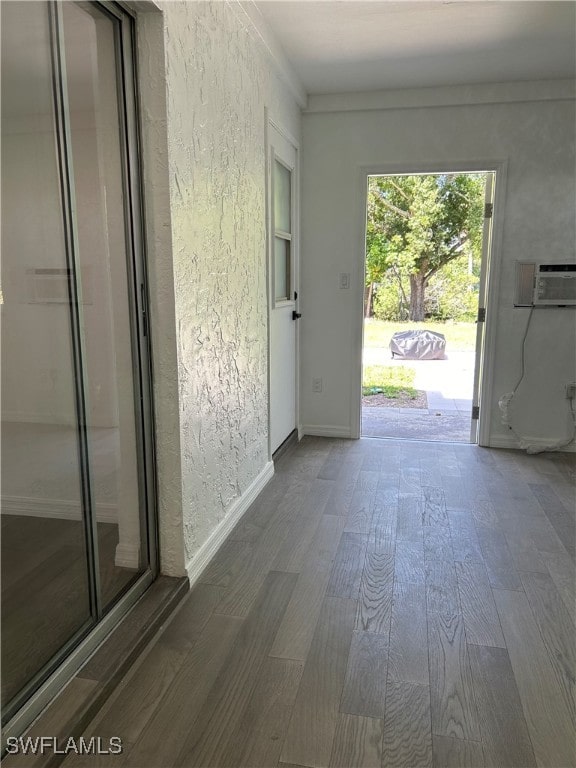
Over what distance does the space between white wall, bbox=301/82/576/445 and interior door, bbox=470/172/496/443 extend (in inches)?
3.0

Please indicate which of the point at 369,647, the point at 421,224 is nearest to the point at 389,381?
the point at 421,224

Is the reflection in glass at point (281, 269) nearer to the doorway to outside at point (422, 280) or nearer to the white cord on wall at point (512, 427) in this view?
the white cord on wall at point (512, 427)

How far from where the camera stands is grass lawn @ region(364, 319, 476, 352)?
8.79 meters

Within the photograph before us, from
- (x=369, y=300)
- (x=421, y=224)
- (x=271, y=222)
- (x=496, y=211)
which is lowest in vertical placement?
(x=369, y=300)

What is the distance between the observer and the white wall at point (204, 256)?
1874 mm

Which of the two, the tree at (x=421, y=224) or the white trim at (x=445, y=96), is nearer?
the white trim at (x=445, y=96)

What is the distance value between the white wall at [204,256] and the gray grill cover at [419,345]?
5.29m

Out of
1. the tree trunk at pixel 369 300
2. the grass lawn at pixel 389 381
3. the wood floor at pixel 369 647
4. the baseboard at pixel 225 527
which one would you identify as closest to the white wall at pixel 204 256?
the baseboard at pixel 225 527

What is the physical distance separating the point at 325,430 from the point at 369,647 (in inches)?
102

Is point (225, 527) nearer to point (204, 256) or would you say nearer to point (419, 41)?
point (204, 256)

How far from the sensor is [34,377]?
1396mm

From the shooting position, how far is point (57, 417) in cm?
151

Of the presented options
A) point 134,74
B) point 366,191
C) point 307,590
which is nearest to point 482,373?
point 366,191

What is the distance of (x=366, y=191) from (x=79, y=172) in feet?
8.97
